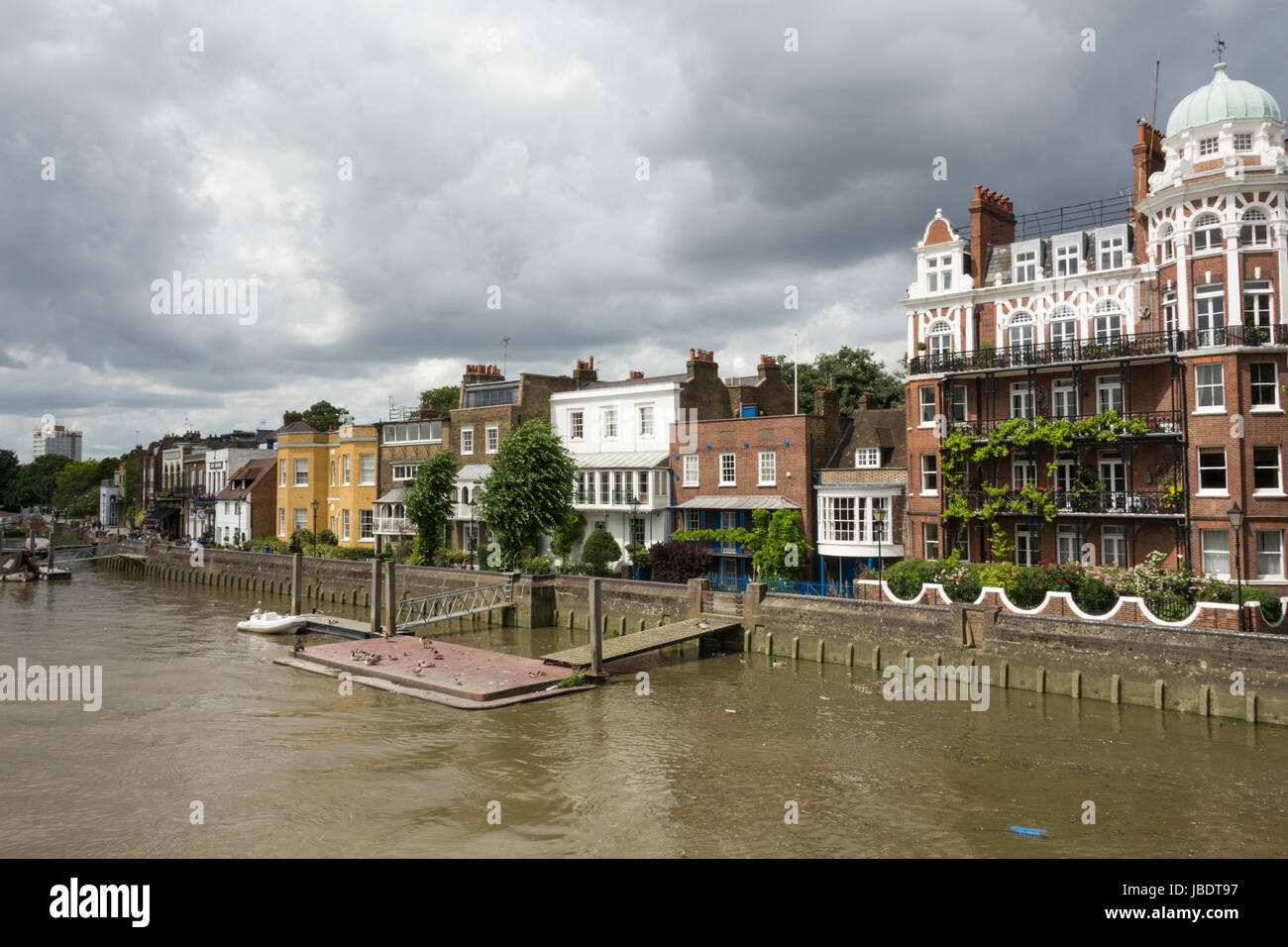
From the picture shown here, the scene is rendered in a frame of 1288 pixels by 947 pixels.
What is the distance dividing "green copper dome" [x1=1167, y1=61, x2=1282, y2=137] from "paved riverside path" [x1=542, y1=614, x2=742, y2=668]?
23857 mm

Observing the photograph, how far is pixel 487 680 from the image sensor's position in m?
25.7

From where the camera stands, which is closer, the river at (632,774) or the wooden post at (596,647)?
the river at (632,774)

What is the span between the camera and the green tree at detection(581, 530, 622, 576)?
41812mm

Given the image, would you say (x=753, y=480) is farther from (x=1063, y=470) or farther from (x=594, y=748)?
(x=594, y=748)

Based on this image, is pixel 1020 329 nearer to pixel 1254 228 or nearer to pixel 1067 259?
pixel 1067 259

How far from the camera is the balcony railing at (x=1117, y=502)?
2936 centimetres

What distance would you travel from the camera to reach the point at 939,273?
36.7 metres

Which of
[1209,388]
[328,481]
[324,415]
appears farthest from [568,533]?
[324,415]

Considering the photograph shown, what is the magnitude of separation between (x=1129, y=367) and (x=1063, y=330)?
10.6 ft

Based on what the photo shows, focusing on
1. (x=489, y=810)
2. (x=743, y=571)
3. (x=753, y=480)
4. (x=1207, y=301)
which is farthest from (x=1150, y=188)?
(x=489, y=810)

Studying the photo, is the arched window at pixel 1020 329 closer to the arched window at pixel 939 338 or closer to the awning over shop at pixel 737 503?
the arched window at pixel 939 338

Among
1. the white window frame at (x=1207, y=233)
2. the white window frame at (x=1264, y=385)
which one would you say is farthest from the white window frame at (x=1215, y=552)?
the white window frame at (x=1207, y=233)

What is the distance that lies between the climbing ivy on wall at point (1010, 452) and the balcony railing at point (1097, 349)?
2.21 meters

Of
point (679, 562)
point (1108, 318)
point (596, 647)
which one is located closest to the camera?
point (596, 647)
